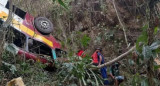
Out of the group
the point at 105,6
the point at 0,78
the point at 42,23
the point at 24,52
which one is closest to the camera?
the point at 0,78

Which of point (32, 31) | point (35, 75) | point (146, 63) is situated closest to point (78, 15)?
point (32, 31)

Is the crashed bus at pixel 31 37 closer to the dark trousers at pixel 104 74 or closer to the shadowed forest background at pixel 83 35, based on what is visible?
the shadowed forest background at pixel 83 35

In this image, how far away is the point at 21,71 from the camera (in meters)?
5.41

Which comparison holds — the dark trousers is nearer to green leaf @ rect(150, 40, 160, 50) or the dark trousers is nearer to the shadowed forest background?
the shadowed forest background

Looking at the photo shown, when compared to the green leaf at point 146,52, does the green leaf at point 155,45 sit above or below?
above

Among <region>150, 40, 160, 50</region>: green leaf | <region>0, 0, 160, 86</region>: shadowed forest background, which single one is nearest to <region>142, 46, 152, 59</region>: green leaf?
<region>150, 40, 160, 50</region>: green leaf

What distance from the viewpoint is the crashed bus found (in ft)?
21.0

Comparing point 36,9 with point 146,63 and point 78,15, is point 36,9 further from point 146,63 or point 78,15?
point 146,63

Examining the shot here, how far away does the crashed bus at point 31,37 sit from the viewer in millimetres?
6412

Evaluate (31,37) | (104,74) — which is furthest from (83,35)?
(104,74)

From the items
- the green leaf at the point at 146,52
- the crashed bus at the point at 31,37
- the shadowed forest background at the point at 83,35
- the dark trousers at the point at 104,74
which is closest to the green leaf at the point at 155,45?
the green leaf at the point at 146,52

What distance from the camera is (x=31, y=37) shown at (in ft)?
22.3

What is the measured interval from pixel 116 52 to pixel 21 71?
4.57 m

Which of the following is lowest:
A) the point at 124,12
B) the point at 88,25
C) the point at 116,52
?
the point at 116,52
